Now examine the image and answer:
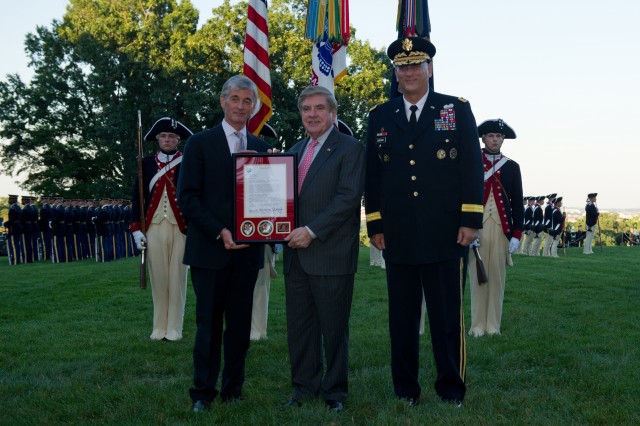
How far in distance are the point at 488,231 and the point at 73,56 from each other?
33250 mm

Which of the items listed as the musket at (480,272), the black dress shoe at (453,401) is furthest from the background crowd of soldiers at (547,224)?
the black dress shoe at (453,401)

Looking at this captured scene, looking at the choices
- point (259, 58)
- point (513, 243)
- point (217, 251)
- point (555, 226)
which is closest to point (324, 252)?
point (217, 251)

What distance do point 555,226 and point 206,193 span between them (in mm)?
23830

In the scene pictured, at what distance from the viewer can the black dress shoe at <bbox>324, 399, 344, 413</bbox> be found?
4.75 m

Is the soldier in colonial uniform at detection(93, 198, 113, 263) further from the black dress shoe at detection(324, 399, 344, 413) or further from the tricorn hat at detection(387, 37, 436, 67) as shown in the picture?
the tricorn hat at detection(387, 37, 436, 67)

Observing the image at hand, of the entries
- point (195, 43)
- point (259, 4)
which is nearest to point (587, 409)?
point (259, 4)

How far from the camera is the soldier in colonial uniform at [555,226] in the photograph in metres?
26.2

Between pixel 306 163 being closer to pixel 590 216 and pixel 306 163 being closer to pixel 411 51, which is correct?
pixel 411 51

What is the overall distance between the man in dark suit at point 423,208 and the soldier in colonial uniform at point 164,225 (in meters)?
3.34

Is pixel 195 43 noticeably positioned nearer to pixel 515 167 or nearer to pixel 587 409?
pixel 515 167

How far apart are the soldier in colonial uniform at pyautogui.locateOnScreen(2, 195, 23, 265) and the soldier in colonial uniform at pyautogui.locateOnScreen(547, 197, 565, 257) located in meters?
18.5

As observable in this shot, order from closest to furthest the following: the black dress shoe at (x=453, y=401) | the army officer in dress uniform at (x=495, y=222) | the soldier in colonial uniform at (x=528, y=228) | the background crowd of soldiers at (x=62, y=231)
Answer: the black dress shoe at (x=453, y=401) < the army officer in dress uniform at (x=495, y=222) < the background crowd of soldiers at (x=62, y=231) < the soldier in colonial uniform at (x=528, y=228)

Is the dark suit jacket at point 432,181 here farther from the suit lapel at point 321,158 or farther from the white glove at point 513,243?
the white glove at point 513,243

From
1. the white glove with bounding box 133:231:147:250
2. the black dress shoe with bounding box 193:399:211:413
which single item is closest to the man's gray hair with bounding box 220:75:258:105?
the black dress shoe with bounding box 193:399:211:413
